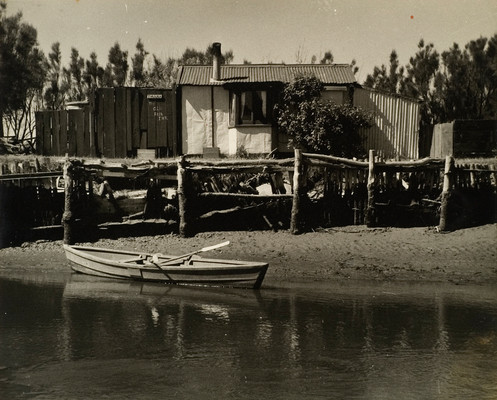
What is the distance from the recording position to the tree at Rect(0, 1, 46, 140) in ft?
86.2

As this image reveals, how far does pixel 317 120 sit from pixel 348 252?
851cm

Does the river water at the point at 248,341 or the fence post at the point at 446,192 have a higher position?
the fence post at the point at 446,192

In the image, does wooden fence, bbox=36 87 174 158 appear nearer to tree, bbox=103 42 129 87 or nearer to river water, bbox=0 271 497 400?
tree, bbox=103 42 129 87

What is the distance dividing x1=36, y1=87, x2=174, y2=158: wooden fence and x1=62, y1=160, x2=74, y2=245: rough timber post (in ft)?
27.6

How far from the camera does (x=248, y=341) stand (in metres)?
10.5

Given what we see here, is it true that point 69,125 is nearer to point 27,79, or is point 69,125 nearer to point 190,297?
point 27,79

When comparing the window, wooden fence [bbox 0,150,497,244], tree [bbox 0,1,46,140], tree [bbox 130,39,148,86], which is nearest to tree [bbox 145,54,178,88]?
tree [bbox 130,39,148,86]

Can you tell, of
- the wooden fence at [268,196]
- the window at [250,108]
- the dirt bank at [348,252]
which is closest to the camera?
the dirt bank at [348,252]

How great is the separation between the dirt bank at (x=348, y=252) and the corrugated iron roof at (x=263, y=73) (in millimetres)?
9718

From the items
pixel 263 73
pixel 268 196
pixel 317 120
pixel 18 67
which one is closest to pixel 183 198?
pixel 268 196

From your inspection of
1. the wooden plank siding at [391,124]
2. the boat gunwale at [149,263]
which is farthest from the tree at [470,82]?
the boat gunwale at [149,263]

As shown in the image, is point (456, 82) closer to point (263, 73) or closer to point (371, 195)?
point (263, 73)

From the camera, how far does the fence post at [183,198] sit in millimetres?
17062

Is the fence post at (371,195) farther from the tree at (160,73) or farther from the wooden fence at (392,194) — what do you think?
the tree at (160,73)
